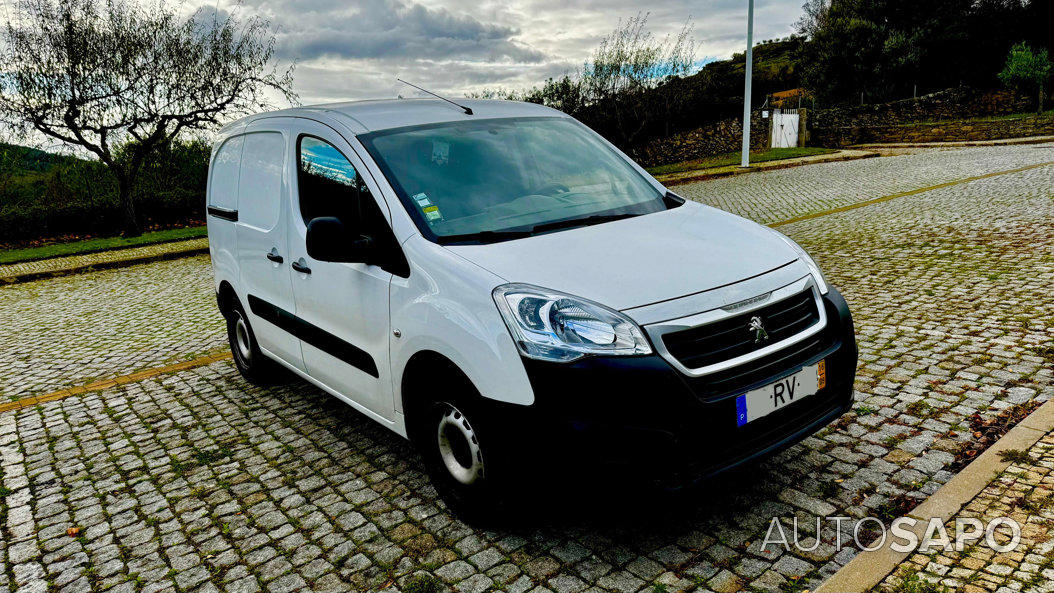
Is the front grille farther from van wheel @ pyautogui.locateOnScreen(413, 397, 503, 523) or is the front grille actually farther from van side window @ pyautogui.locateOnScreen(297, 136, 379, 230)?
van side window @ pyautogui.locateOnScreen(297, 136, 379, 230)

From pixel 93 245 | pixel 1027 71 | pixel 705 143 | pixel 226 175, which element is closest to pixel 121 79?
pixel 93 245

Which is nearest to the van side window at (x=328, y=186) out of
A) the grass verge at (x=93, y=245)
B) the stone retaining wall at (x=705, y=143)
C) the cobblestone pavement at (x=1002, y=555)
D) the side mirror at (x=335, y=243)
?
the side mirror at (x=335, y=243)

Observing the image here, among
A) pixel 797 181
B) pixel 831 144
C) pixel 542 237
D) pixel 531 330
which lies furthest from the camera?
pixel 831 144

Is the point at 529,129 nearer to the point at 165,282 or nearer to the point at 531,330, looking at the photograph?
the point at 531,330

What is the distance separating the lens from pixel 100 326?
8633 millimetres

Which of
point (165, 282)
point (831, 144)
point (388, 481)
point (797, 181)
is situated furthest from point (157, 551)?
point (831, 144)

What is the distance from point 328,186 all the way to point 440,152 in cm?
66

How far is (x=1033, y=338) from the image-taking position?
5055 mm

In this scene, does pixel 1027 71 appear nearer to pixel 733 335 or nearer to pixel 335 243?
pixel 733 335

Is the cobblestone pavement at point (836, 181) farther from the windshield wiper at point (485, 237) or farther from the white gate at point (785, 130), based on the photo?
the white gate at point (785, 130)

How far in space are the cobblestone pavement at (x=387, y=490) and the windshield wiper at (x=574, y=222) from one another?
1.26 metres

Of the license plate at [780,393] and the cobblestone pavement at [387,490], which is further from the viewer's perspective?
the cobblestone pavement at [387,490]

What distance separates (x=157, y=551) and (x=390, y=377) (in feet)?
4.19

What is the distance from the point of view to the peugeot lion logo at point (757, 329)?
287 centimetres
